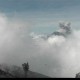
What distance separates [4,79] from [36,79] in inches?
94.6

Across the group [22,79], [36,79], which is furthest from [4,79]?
[36,79]

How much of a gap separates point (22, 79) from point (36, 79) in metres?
1.06

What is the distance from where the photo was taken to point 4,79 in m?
15.5

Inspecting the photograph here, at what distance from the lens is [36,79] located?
52.3ft

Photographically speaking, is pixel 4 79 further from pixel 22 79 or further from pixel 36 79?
pixel 36 79

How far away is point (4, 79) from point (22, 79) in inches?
53.3

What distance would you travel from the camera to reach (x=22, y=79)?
52.1 feet
